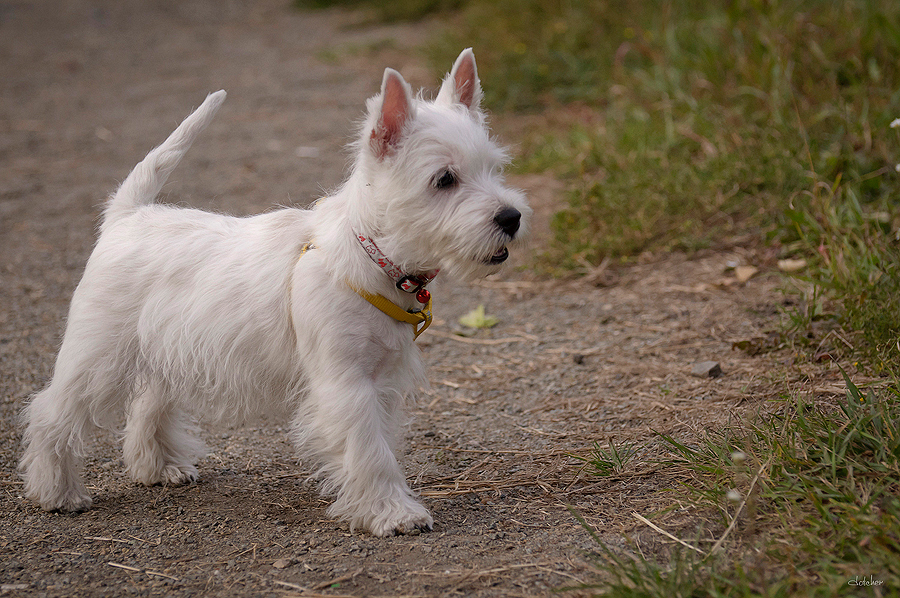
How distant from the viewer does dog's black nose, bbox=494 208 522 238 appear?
285 cm

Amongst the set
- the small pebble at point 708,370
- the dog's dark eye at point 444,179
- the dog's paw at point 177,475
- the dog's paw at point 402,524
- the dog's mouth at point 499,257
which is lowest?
the small pebble at point 708,370

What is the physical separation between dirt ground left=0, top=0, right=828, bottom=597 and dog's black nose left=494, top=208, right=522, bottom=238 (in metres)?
1.05

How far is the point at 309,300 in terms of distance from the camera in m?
2.92

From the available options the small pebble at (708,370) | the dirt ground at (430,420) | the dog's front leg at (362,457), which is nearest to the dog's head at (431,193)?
the dog's front leg at (362,457)

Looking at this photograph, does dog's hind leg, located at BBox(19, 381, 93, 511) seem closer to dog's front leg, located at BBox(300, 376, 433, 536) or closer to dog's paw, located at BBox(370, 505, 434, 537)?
dog's front leg, located at BBox(300, 376, 433, 536)

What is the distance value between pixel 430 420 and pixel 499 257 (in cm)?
137

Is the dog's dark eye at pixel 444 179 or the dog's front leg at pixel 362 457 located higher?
the dog's dark eye at pixel 444 179

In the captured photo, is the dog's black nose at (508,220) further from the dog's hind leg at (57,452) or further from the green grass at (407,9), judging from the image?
the green grass at (407,9)

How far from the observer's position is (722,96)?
666 cm

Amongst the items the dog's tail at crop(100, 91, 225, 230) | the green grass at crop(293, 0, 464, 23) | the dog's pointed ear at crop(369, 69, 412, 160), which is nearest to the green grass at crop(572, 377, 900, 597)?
the dog's pointed ear at crop(369, 69, 412, 160)

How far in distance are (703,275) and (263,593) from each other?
11.8ft

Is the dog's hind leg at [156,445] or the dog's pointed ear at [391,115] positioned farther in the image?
the dog's hind leg at [156,445]

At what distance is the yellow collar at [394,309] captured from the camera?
2922 mm

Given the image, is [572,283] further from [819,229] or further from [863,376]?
[863,376]
